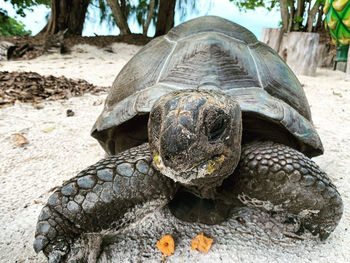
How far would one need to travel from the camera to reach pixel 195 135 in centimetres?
115

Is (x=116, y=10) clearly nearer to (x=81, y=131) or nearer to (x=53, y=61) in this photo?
(x=53, y=61)

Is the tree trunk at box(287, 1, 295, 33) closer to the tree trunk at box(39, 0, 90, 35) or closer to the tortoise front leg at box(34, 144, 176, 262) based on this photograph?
the tree trunk at box(39, 0, 90, 35)

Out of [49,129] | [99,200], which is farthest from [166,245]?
[49,129]

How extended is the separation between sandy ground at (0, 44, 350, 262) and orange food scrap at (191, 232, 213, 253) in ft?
0.10

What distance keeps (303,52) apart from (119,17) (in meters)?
6.41

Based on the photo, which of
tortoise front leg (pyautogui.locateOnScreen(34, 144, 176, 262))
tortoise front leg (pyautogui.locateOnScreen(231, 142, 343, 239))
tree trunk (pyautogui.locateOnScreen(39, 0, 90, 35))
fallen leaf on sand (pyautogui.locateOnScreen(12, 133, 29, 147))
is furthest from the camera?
tree trunk (pyautogui.locateOnScreen(39, 0, 90, 35))

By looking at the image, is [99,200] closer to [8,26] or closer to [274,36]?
[274,36]

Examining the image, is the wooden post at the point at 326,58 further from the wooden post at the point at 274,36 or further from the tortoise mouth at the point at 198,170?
the tortoise mouth at the point at 198,170

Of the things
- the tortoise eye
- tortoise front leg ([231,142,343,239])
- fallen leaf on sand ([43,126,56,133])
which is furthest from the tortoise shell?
fallen leaf on sand ([43,126,56,133])

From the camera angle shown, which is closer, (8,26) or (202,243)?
(202,243)

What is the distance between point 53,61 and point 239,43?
676 cm

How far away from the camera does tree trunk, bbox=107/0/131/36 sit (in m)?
10.3

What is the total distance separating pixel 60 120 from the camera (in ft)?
11.7

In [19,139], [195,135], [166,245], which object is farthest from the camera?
[19,139]
